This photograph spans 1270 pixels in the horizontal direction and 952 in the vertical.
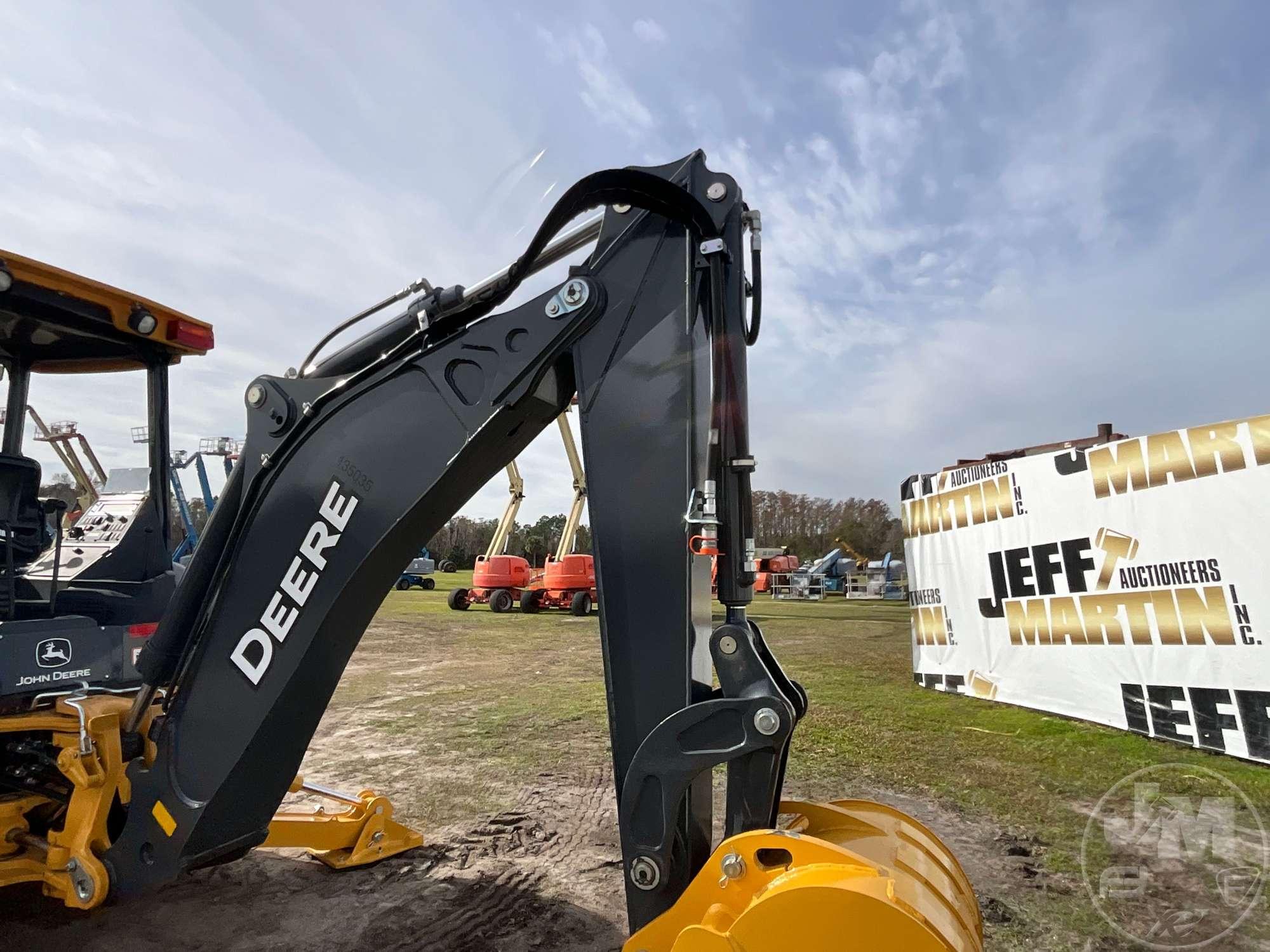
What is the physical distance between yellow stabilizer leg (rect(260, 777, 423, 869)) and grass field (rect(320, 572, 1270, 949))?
645 millimetres

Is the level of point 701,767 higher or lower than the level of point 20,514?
lower

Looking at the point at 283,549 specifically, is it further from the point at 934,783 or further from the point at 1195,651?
the point at 1195,651

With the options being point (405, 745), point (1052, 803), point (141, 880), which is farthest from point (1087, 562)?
point (141, 880)

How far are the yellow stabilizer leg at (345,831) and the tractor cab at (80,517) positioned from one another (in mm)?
1021

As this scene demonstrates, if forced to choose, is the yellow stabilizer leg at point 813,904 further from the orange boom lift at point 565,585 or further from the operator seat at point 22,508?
the orange boom lift at point 565,585

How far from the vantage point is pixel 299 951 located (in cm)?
337

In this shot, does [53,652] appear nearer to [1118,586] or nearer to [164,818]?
[164,818]

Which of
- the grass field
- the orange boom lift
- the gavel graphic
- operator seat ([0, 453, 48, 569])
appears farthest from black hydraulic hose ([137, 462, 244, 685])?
the orange boom lift

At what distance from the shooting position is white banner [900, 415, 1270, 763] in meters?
6.65

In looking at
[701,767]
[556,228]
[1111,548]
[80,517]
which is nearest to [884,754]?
[1111,548]

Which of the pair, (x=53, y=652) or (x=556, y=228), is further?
(x=53, y=652)

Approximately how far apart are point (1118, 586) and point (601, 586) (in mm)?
7322

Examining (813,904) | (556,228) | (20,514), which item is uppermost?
(556,228)

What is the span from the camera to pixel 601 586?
2389 millimetres
